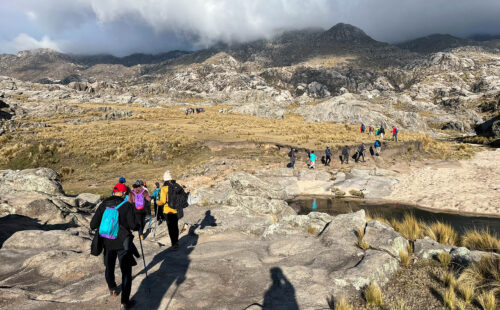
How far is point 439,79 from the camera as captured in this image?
15225 cm

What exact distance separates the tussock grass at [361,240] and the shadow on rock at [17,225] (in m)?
12.4

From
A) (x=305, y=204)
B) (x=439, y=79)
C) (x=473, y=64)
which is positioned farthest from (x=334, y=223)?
(x=473, y=64)

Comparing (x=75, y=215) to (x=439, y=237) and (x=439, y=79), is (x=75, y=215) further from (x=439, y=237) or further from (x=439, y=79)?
(x=439, y=79)

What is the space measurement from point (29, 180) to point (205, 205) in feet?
41.4

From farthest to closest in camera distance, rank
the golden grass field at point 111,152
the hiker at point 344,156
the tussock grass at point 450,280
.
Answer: the hiker at point 344,156, the golden grass field at point 111,152, the tussock grass at point 450,280

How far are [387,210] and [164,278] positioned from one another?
1734 centimetres

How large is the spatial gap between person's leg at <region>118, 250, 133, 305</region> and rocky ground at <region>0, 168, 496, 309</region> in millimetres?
416

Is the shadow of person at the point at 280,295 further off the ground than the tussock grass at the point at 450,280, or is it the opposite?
the tussock grass at the point at 450,280

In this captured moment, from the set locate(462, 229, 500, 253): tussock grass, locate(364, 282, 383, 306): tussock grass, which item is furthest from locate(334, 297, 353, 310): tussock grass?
locate(462, 229, 500, 253): tussock grass

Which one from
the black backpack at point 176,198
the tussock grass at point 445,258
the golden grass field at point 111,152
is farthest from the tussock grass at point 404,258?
the golden grass field at point 111,152

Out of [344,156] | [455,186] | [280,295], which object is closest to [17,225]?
[280,295]

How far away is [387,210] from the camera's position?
1875 centimetres

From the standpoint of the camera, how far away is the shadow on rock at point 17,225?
990cm

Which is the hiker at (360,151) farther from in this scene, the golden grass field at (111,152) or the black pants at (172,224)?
the black pants at (172,224)
